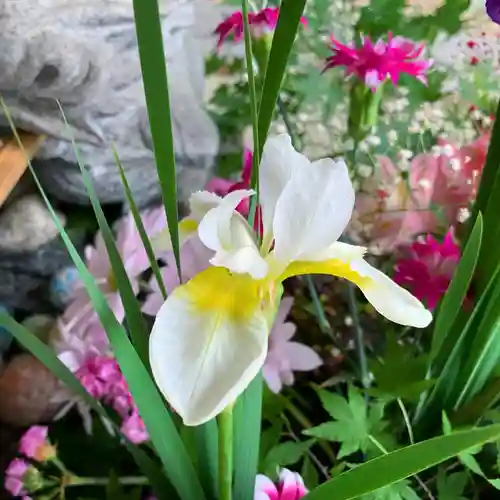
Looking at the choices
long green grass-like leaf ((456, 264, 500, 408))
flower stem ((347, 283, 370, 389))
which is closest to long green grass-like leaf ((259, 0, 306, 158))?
long green grass-like leaf ((456, 264, 500, 408))

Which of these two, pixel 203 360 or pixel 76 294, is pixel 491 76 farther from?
pixel 203 360

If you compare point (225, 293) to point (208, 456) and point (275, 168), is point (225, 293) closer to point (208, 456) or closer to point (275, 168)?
point (275, 168)

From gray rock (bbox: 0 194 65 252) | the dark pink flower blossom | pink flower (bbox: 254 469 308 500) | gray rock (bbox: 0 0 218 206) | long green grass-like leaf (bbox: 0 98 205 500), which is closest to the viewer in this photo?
long green grass-like leaf (bbox: 0 98 205 500)

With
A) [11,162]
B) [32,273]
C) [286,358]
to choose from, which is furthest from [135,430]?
[32,273]

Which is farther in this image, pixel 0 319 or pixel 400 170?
pixel 400 170

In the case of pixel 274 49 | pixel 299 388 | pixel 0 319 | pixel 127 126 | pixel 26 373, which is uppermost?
pixel 274 49

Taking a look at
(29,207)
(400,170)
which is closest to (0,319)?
(400,170)

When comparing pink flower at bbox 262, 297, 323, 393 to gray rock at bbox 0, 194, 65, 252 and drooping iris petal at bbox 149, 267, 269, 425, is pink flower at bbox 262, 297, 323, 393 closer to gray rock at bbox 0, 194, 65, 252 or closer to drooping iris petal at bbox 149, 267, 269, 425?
drooping iris petal at bbox 149, 267, 269, 425
